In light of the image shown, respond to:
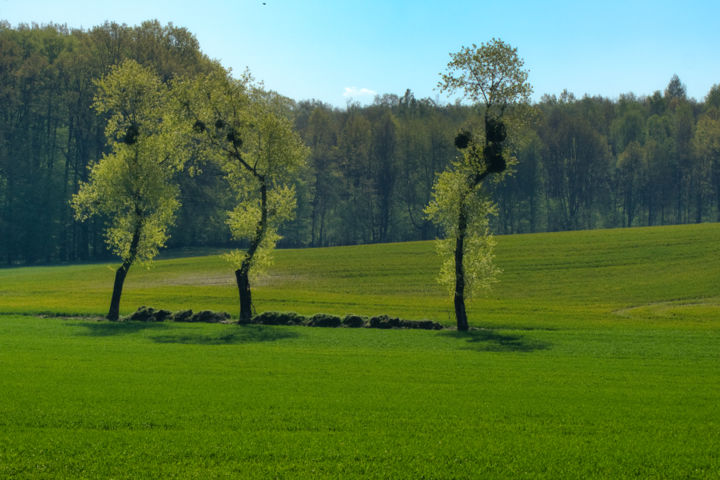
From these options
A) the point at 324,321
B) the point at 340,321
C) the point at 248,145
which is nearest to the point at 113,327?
the point at 324,321

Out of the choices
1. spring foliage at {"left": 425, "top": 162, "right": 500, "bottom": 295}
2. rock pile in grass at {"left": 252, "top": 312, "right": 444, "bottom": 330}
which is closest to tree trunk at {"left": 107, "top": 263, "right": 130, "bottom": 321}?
rock pile in grass at {"left": 252, "top": 312, "right": 444, "bottom": 330}

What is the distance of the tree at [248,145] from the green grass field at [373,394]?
18.7 ft

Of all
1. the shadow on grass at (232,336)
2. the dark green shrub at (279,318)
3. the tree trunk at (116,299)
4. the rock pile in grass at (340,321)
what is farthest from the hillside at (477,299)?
the shadow on grass at (232,336)

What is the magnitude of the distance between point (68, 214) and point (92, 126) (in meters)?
13.7

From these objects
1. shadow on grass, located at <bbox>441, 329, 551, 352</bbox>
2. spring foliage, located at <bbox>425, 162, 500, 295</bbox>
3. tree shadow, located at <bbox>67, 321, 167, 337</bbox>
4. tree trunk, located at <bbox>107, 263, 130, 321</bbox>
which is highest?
spring foliage, located at <bbox>425, 162, 500, 295</bbox>

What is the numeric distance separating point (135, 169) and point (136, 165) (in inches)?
11.2

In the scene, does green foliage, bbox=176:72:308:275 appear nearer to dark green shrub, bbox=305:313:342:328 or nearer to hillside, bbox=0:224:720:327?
dark green shrub, bbox=305:313:342:328

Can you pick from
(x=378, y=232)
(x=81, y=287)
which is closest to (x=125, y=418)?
(x=81, y=287)

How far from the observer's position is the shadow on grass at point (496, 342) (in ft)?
88.9

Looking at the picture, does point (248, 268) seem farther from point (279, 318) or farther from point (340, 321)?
point (340, 321)

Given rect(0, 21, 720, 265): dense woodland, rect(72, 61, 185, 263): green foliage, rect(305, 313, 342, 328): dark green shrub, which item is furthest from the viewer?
rect(0, 21, 720, 265): dense woodland

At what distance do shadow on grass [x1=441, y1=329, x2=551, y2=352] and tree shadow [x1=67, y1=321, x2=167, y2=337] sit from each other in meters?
17.2

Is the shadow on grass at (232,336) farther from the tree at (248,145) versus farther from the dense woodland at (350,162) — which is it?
the dense woodland at (350,162)

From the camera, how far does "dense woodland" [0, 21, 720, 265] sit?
287ft
